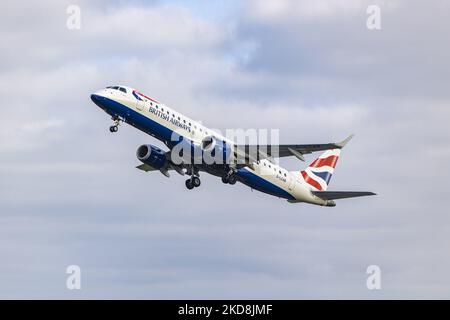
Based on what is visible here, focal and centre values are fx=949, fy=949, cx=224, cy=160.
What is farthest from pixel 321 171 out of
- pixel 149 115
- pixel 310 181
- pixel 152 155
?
pixel 149 115

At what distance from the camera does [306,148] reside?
7494cm

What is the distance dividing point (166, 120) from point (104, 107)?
4884 millimetres

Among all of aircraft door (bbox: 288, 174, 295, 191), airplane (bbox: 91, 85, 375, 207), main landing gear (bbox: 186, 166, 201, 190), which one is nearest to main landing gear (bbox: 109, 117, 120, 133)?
airplane (bbox: 91, 85, 375, 207)

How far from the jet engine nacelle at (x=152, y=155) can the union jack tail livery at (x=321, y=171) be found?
15973 mm

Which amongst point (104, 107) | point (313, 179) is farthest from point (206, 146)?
point (313, 179)

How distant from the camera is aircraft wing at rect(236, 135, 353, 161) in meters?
74.5

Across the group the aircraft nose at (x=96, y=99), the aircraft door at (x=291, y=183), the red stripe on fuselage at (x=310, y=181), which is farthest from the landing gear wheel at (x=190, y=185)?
the red stripe on fuselage at (x=310, y=181)

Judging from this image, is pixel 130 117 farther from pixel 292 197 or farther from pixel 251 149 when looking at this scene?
pixel 292 197

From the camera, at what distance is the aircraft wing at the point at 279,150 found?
74475 millimetres

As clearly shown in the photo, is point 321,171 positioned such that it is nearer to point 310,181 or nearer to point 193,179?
point 310,181

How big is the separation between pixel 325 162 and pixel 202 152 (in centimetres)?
2267

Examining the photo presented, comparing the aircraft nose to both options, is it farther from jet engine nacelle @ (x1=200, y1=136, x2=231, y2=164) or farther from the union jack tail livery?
the union jack tail livery

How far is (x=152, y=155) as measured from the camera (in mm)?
80375

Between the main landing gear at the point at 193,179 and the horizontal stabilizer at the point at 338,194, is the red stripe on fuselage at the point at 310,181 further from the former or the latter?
the main landing gear at the point at 193,179
